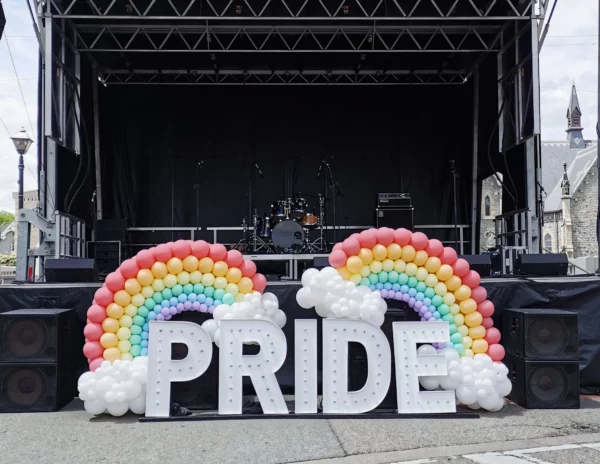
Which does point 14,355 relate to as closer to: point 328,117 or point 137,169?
point 137,169

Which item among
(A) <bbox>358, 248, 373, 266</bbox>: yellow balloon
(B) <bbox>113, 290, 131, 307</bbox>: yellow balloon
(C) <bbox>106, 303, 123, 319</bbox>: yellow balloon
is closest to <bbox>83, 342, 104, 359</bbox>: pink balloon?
(C) <bbox>106, 303, 123, 319</bbox>: yellow balloon

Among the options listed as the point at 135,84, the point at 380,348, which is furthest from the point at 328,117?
the point at 380,348

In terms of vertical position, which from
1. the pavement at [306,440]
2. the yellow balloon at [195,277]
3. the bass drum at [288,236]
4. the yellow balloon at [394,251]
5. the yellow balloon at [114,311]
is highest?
the bass drum at [288,236]

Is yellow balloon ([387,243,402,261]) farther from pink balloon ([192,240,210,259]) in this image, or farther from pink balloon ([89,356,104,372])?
pink balloon ([89,356,104,372])

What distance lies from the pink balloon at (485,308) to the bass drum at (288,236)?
512 cm

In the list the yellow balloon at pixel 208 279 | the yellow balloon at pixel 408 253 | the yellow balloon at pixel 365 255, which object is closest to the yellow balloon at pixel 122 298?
the yellow balloon at pixel 208 279

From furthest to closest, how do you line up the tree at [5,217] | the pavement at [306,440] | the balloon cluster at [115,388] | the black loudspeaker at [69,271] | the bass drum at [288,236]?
the tree at [5,217] < the bass drum at [288,236] < the black loudspeaker at [69,271] < the balloon cluster at [115,388] < the pavement at [306,440]

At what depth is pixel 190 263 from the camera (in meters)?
4.54

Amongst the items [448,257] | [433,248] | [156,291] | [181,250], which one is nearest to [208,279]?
[181,250]

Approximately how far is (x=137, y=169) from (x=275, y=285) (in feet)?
22.2

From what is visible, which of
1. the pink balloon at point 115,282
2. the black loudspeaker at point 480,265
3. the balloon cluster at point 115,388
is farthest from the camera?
the black loudspeaker at point 480,265

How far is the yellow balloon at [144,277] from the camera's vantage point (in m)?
4.49

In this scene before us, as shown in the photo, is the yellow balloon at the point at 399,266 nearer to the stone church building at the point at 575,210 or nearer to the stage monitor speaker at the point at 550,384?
the stage monitor speaker at the point at 550,384

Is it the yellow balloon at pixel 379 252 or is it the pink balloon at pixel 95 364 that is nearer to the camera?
the pink balloon at pixel 95 364
